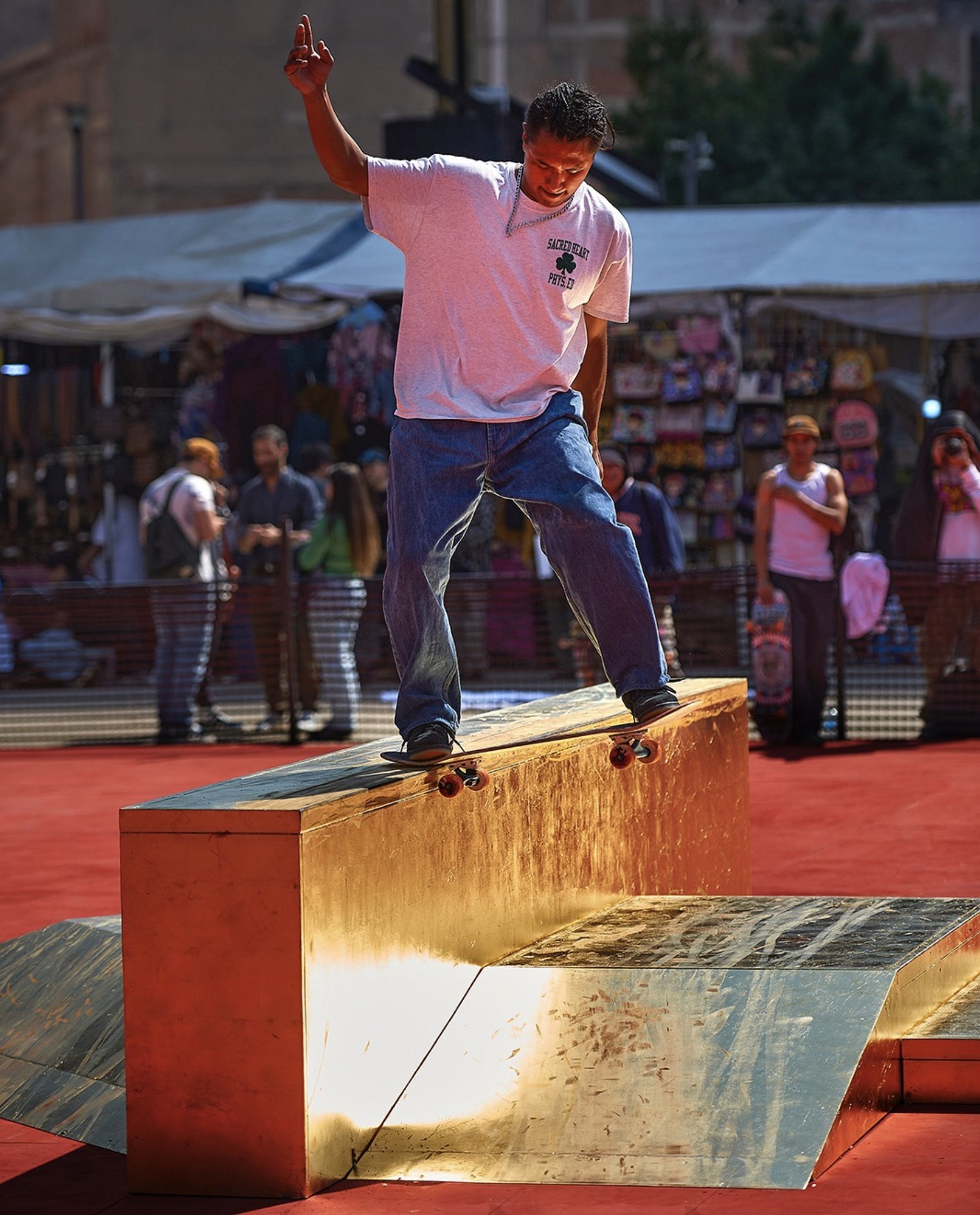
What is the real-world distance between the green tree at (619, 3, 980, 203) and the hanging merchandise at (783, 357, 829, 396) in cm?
2125

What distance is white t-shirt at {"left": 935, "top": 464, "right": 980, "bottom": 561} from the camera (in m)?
11.9

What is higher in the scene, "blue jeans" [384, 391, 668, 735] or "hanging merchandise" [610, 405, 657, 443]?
"hanging merchandise" [610, 405, 657, 443]

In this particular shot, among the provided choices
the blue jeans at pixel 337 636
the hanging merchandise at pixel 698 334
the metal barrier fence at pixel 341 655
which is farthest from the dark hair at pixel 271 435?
the hanging merchandise at pixel 698 334

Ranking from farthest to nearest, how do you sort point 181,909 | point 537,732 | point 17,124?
point 17,124 < point 537,732 < point 181,909

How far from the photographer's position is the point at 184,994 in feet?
13.5

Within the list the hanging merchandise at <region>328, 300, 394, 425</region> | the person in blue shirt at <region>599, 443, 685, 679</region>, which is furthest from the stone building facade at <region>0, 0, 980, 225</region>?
the person in blue shirt at <region>599, 443, 685, 679</region>

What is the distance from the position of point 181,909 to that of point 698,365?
12.4 m

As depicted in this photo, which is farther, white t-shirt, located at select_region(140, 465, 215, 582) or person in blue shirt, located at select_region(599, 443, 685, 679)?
white t-shirt, located at select_region(140, 465, 215, 582)

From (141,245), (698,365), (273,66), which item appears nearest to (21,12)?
(273,66)

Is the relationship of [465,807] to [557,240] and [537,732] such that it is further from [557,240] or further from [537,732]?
[557,240]

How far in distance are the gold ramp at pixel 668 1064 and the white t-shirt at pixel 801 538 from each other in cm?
681

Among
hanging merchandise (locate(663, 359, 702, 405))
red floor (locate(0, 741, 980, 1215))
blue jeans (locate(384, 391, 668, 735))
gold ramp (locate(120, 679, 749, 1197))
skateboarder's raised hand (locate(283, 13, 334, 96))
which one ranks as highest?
hanging merchandise (locate(663, 359, 702, 405))

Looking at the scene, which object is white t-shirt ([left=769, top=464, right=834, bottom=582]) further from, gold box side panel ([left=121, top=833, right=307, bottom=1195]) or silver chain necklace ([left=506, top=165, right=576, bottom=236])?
gold box side panel ([left=121, top=833, right=307, bottom=1195])

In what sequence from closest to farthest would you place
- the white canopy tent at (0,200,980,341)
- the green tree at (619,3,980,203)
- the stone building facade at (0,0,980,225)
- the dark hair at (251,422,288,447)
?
the dark hair at (251,422,288,447) → the white canopy tent at (0,200,980,341) → the stone building facade at (0,0,980,225) → the green tree at (619,3,980,203)
